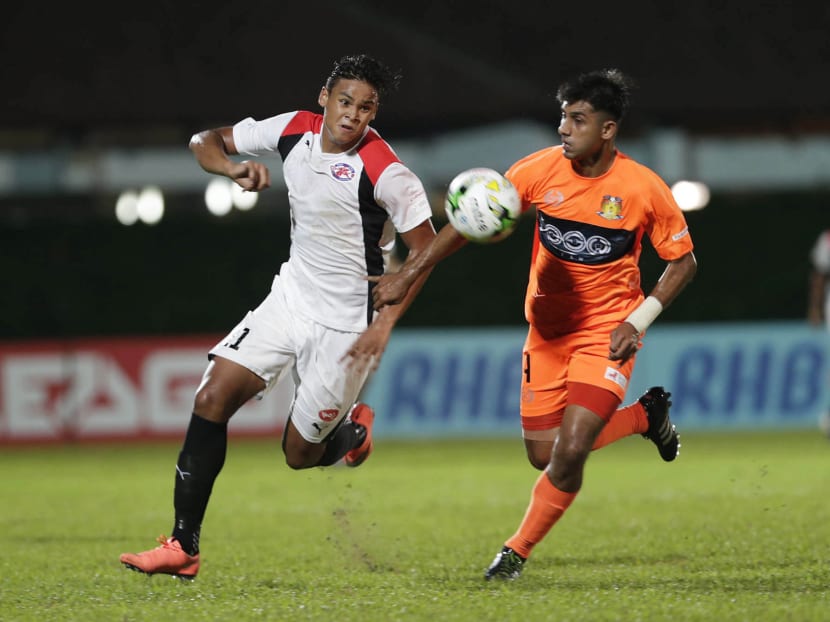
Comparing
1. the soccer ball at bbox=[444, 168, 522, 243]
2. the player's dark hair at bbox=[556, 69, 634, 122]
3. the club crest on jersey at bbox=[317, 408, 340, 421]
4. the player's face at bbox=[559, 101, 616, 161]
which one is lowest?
the club crest on jersey at bbox=[317, 408, 340, 421]

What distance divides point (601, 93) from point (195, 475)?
2.57 metres

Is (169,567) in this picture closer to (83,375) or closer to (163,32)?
(83,375)

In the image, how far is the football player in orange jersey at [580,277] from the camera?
6.07m

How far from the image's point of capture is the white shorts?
612cm

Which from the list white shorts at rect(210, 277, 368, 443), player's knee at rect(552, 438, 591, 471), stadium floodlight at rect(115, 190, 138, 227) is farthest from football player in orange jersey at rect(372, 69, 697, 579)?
stadium floodlight at rect(115, 190, 138, 227)

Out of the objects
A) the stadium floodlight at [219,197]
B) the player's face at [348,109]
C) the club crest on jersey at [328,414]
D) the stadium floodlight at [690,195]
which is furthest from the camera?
the stadium floodlight at [219,197]

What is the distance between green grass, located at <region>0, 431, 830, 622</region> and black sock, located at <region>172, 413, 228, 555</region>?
0.27m

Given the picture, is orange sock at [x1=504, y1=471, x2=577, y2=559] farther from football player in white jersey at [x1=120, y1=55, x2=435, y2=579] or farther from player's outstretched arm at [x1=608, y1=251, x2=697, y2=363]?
football player in white jersey at [x1=120, y1=55, x2=435, y2=579]

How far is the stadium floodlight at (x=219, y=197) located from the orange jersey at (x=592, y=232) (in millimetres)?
13878

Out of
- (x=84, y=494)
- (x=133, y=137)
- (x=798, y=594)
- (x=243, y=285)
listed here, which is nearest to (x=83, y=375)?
(x=243, y=285)

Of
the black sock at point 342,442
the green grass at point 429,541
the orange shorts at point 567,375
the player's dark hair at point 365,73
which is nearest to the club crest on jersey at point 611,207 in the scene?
the orange shorts at point 567,375

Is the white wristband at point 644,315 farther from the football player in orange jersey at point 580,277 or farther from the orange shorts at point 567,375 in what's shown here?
the orange shorts at point 567,375

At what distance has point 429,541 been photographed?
25.2 ft

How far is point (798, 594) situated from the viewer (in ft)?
18.2
